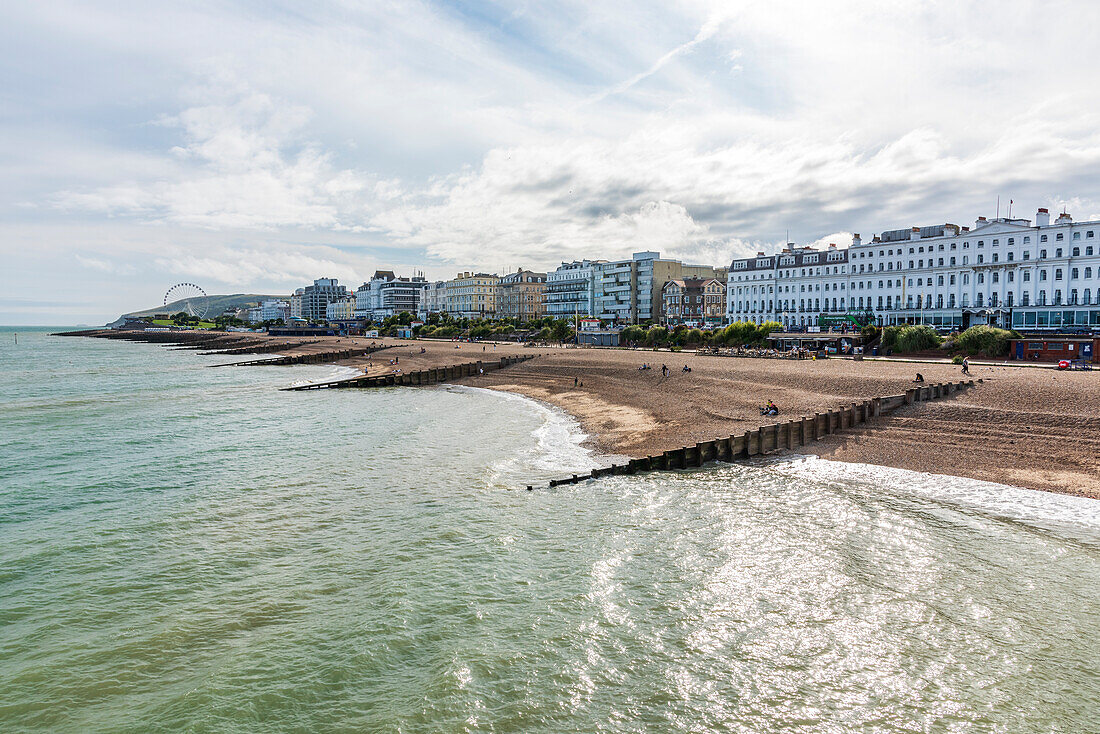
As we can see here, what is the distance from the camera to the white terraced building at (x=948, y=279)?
8288cm

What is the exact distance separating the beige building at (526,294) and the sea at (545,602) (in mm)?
162481

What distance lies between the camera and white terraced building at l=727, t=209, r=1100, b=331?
82.9 m

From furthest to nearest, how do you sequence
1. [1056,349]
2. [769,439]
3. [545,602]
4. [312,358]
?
[312,358] < [1056,349] < [769,439] < [545,602]

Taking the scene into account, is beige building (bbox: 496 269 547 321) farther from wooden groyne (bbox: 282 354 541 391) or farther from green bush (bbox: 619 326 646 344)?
wooden groyne (bbox: 282 354 541 391)

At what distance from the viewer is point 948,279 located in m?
96.1

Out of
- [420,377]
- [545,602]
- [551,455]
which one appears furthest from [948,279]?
[545,602]

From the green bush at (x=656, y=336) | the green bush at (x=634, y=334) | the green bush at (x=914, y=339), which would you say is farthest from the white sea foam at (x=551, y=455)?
the green bush at (x=634, y=334)

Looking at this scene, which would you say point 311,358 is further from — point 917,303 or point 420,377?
point 917,303

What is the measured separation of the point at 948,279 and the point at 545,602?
105664 millimetres

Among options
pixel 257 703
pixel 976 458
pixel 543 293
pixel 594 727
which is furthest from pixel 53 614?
pixel 543 293

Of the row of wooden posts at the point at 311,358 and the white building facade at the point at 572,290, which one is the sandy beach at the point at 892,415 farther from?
the white building facade at the point at 572,290

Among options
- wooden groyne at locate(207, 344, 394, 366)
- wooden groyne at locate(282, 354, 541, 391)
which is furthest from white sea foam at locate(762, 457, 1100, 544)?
wooden groyne at locate(207, 344, 394, 366)

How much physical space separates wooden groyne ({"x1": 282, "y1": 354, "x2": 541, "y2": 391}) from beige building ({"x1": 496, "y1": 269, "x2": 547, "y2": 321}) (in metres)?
109

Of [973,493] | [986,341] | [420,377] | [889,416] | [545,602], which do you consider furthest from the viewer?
[420,377]
